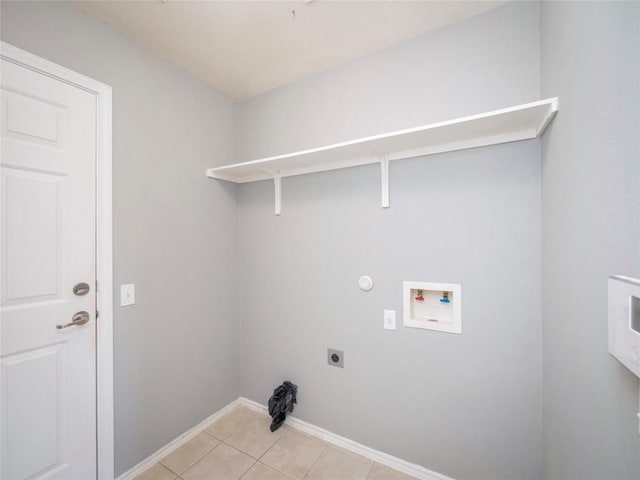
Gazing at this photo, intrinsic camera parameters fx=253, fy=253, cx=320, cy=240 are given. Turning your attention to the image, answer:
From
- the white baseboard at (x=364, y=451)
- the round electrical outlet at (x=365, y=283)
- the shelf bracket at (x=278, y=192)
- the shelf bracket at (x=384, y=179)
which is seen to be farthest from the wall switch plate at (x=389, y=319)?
the shelf bracket at (x=278, y=192)

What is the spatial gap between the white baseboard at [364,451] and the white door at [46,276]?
1.24m

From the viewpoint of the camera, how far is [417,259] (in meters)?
1.55

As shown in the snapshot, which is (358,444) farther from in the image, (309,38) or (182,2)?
(182,2)

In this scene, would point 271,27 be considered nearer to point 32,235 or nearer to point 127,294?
point 32,235

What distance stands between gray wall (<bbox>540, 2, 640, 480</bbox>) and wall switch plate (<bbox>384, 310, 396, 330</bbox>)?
74 centimetres

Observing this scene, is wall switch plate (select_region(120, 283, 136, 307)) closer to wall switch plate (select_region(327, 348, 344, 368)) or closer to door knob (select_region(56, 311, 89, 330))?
door knob (select_region(56, 311, 89, 330))

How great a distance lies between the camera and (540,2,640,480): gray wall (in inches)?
23.9

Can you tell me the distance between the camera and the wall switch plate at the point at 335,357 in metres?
1.79

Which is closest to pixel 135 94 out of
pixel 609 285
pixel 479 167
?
pixel 479 167

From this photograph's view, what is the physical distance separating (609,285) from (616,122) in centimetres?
42

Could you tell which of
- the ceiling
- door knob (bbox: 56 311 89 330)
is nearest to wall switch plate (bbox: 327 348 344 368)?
door knob (bbox: 56 311 89 330)

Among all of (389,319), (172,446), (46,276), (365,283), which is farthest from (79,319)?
(389,319)

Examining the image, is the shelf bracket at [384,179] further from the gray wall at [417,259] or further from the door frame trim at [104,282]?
the door frame trim at [104,282]

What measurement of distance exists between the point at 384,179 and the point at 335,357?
128 cm
